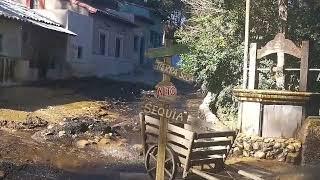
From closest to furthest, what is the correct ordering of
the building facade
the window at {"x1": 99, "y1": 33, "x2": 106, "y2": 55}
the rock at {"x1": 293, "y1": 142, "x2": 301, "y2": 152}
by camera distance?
the rock at {"x1": 293, "y1": 142, "x2": 301, "y2": 152} < the building facade < the window at {"x1": 99, "y1": 33, "x2": 106, "y2": 55}

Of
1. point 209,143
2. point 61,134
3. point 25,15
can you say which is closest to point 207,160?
point 209,143

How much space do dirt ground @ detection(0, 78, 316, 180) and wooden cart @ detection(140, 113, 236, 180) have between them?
4.75ft

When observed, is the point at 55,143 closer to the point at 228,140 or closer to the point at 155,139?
the point at 155,139

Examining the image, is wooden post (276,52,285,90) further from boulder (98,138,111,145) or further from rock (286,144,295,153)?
boulder (98,138,111,145)

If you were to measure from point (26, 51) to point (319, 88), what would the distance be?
15.7 metres

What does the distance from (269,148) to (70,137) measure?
6115mm

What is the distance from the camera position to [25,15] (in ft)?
76.6

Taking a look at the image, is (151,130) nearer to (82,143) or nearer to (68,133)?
(82,143)

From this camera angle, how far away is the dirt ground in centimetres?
1075

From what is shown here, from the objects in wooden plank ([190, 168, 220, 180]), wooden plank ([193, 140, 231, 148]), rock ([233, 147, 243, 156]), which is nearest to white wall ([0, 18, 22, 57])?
rock ([233, 147, 243, 156])

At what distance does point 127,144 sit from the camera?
14.1 metres

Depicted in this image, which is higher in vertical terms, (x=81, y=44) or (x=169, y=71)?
(x=81, y=44)

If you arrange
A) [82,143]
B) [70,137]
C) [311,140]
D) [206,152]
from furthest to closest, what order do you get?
[70,137]
[82,143]
[311,140]
[206,152]

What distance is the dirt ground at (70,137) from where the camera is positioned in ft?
35.3
